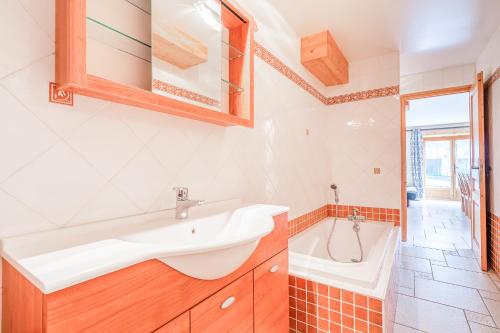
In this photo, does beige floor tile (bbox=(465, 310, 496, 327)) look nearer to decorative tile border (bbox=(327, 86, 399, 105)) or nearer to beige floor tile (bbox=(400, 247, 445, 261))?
beige floor tile (bbox=(400, 247, 445, 261))

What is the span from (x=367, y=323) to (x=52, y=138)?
1543mm

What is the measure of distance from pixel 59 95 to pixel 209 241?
2.18 feet

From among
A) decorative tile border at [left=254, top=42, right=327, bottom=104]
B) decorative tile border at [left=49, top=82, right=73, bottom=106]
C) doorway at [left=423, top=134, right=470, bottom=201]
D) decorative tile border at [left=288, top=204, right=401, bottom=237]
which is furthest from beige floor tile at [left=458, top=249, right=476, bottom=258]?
doorway at [left=423, top=134, right=470, bottom=201]

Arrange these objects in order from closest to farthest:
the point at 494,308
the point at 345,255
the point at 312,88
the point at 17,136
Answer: the point at 17,136, the point at 494,308, the point at 345,255, the point at 312,88

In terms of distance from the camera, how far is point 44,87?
29.6 inches

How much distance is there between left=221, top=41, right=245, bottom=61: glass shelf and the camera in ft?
4.66

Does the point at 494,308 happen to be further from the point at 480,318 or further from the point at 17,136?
the point at 17,136

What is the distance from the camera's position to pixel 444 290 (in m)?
2.05

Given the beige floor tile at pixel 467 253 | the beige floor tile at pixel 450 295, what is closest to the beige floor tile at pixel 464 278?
the beige floor tile at pixel 450 295

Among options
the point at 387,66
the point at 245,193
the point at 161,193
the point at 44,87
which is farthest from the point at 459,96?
the point at 44,87

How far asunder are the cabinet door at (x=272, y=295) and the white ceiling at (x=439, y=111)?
16.6 ft

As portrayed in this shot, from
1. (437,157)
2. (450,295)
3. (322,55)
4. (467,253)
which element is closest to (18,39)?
(322,55)

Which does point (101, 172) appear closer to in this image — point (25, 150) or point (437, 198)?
point (25, 150)

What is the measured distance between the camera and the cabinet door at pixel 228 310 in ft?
2.42
